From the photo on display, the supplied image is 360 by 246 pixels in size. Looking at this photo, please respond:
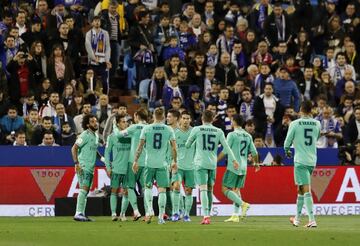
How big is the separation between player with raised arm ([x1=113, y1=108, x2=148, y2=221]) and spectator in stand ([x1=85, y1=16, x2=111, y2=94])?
7.79 metres

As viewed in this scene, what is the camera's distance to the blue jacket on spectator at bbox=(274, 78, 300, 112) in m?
34.5

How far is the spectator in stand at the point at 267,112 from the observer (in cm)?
3350

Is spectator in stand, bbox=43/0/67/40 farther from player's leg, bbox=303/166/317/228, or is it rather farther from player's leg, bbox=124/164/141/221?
player's leg, bbox=303/166/317/228

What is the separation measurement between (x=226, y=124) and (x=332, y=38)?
6.69m

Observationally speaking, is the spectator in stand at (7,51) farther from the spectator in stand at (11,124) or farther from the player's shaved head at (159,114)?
the player's shaved head at (159,114)

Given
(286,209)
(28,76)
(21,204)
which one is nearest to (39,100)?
(28,76)

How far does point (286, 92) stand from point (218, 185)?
4229mm

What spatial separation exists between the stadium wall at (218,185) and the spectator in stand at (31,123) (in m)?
0.64

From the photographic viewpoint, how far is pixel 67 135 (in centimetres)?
3195

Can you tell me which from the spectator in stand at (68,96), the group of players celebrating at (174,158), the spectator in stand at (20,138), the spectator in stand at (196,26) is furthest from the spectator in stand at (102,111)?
the spectator in stand at (196,26)

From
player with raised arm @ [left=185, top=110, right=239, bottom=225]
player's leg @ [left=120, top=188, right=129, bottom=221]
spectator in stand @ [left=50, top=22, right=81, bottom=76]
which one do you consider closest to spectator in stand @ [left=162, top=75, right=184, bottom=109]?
spectator in stand @ [left=50, top=22, right=81, bottom=76]

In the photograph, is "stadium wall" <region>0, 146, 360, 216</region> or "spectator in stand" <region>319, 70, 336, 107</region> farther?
"spectator in stand" <region>319, 70, 336, 107</region>

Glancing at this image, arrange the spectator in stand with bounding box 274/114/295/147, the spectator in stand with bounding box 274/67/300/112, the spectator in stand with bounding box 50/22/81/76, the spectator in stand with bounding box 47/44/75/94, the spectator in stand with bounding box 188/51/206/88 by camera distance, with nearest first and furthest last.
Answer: the spectator in stand with bounding box 47/44/75/94, the spectator in stand with bounding box 274/114/295/147, the spectator in stand with bounding box 50/22/81/76, the spectator in stand with bounding box 274/67/300/112, the spectator in stand with bounding box 188/51/206/88

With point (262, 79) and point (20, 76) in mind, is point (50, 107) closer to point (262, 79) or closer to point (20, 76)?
point (20, 76)
